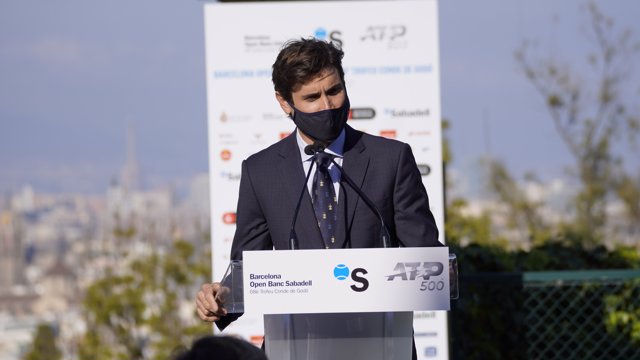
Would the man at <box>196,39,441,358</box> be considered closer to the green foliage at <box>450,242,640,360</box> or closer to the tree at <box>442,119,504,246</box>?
the green foliage at <box>450,242,640,360</box>

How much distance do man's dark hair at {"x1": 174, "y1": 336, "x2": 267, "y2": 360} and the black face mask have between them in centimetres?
126

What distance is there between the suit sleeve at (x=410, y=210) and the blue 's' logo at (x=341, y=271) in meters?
0.39

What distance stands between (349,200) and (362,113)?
3.44 m

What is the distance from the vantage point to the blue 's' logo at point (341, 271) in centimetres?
294

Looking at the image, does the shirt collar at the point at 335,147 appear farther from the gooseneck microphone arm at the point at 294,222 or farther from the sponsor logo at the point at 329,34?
the sponsor logo at the point at 329,34

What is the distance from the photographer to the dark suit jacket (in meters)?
3.31

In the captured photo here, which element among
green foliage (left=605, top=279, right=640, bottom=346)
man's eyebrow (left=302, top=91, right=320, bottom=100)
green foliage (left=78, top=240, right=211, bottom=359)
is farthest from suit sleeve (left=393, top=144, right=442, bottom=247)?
green foliage (left=78, top=240, right=211, bottom=359)

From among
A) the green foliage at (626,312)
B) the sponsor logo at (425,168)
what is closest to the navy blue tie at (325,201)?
the sponsor logo at (425,168)

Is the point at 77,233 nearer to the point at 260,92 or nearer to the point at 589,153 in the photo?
the point at 589,153

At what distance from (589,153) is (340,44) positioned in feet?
45.7

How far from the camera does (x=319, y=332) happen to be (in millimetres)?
3037

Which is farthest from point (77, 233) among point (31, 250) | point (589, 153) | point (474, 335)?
point (474, 335)

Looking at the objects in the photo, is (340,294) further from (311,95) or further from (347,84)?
(347,84)

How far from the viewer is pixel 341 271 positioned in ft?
9.66
